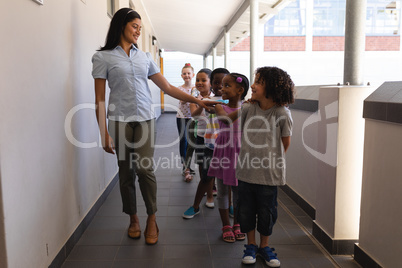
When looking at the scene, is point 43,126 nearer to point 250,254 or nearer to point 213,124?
point 213,124

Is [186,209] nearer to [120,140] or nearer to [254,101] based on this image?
[120,140]

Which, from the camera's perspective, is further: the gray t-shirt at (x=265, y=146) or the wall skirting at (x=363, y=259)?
the gray t-shirt at (x=265, y=146)

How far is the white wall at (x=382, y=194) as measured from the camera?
69.9 inches

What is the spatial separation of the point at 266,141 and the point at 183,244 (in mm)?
939

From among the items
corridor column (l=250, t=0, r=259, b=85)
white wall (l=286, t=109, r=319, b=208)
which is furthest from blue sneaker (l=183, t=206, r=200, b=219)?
corridor column (l=250, t=0, r=259, b=85)

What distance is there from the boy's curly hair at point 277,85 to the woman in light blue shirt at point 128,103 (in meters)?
0.49

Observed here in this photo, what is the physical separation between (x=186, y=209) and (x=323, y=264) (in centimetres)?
137

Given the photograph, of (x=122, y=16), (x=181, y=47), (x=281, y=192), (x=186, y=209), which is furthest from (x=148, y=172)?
(x=181, y=47)

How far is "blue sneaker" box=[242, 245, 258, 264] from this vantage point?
7.16 ft

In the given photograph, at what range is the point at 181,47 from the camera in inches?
583

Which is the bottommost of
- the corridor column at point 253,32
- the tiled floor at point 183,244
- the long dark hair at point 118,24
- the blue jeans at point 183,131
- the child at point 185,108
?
the tiled floor at point 183,244

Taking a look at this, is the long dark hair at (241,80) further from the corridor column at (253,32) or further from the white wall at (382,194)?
the corridor column at (253,32)

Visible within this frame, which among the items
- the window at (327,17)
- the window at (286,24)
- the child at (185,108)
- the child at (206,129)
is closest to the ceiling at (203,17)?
the child at (185,108)

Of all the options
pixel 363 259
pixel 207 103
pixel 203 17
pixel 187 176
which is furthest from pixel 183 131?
pixel 203 17
